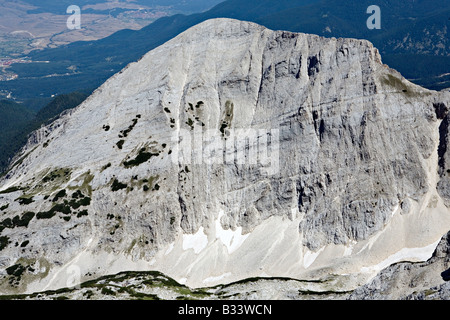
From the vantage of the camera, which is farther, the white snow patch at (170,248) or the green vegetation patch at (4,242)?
the white snow patch at (170,248)

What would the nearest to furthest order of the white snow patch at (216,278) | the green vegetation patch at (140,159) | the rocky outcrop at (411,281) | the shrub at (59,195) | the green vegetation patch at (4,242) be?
1. the rocky outcrop at (411,281)
2. the white snow patch at (216,278)
3. the green vegetation patch at (4,242)
4. the shrub at (59,195)
5. the green vegetation patch at (140,159)

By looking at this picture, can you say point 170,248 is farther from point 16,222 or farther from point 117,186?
point 16,222

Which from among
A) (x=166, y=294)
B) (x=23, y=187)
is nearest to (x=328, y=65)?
(x=166, y=294)

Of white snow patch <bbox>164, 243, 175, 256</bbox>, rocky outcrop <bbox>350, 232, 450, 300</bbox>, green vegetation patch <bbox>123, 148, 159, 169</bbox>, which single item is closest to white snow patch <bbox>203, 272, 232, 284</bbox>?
white snow patch <bbox>164, 243, 175, 256</bbox>

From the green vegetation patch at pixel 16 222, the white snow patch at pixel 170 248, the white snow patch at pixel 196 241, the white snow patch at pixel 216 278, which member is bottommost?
the white snow patch at pixel 216 278

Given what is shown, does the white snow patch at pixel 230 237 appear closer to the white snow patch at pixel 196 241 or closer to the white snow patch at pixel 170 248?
the white snow patch at pixel 196 241

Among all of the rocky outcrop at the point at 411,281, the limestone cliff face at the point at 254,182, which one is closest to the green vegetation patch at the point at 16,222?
the limestone cliff face at the point at 254,182
